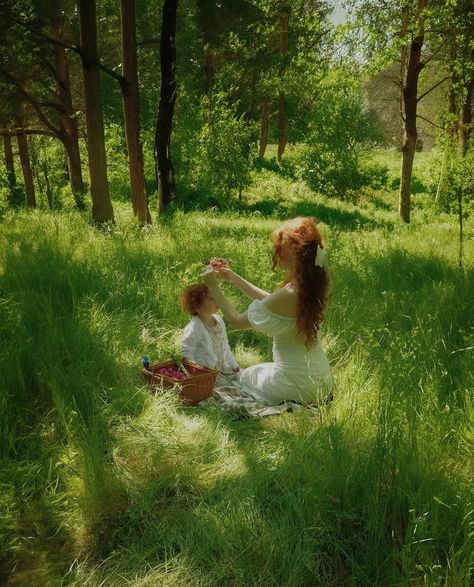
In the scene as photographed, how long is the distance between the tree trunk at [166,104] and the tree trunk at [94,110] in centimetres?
288

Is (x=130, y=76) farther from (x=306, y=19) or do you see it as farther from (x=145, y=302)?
Result: (x=145, y=302)

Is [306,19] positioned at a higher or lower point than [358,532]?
higher

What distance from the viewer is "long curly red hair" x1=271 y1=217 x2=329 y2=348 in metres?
4.16

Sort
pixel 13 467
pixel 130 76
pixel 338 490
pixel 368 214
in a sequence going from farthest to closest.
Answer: pixel 368 214 < pixel 130 76 < pixel 13 467 < pixel 338 490

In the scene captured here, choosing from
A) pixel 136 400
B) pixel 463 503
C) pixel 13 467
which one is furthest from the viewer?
pixel 136 400

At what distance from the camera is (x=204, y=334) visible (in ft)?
15.9

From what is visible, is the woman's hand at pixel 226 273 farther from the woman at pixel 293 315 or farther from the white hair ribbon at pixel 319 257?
the white hair ribbon at pixel 319 257

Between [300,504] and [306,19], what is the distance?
8.86 m

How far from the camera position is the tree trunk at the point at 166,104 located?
40.2ft

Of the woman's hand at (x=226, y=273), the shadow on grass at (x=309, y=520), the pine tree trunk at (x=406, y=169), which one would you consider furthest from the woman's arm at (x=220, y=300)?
the pine tree trunk at (x=406, y=169)

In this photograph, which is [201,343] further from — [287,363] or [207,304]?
[287,363]

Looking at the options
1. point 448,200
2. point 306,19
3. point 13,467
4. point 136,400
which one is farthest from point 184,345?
point 448,200

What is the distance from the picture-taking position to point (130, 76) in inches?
444

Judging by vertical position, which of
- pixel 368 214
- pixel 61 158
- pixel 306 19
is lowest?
pixel 368 214
